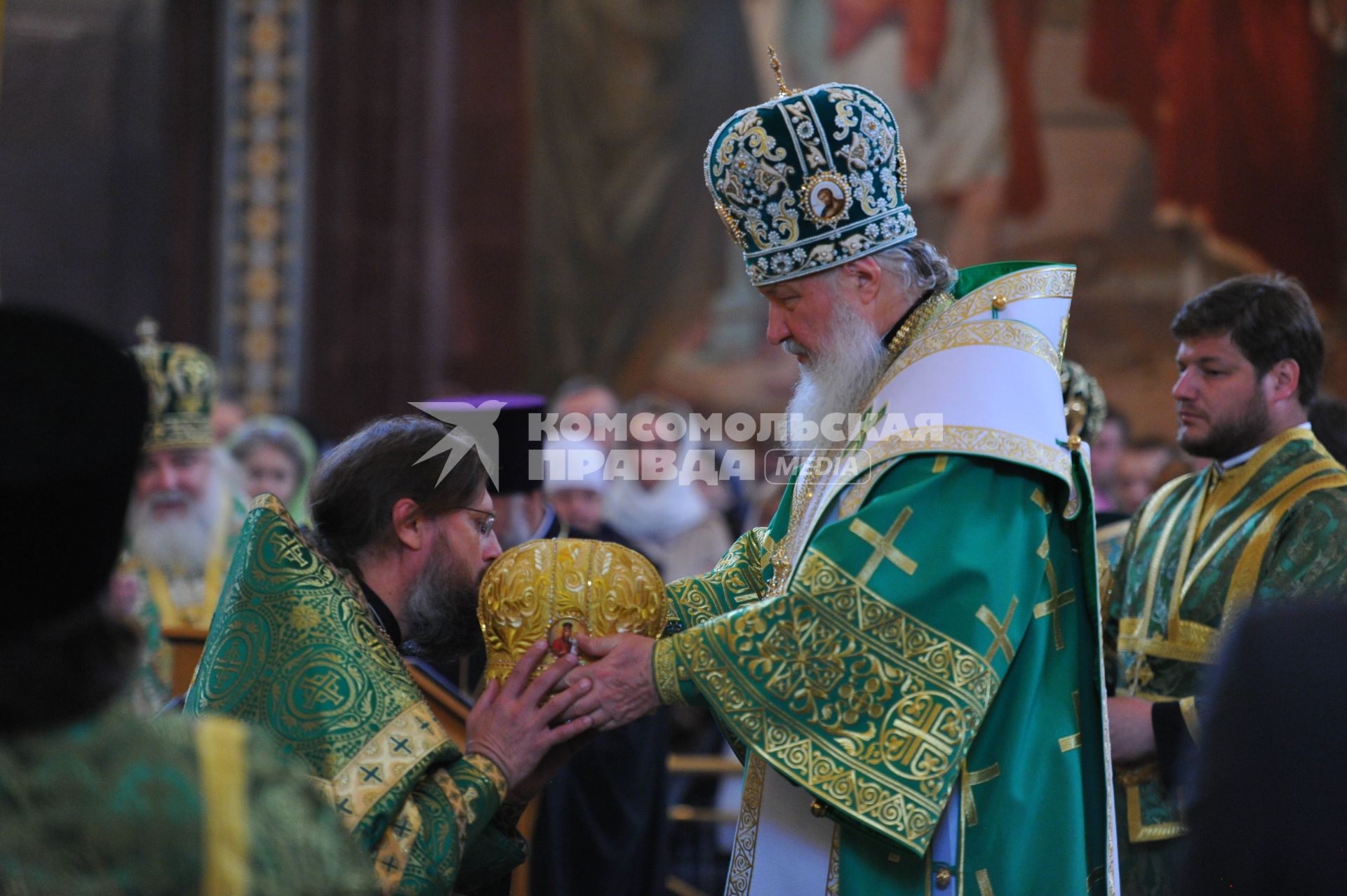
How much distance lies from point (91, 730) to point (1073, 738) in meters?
1.91

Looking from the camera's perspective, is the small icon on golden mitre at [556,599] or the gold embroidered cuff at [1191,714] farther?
the gold embroidered cuff at [1191,714]

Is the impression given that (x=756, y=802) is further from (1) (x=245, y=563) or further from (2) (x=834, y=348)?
(1) (x=245, y=563)

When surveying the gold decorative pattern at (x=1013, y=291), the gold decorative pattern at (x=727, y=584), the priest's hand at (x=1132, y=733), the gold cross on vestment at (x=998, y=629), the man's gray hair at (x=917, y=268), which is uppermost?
the man's gray hair at (x=917, y=268)

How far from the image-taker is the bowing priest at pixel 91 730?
54.0 inches

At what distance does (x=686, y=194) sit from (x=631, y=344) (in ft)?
4.02

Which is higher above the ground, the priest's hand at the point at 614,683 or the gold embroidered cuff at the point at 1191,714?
the priest's hand at the point at 614,683

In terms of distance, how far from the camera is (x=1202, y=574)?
378 centimetres

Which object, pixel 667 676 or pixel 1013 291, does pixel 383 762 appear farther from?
pixel 1013 291

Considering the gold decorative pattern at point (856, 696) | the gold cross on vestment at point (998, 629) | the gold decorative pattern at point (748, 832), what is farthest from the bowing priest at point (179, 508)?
the gold cross on vestment at point (998, 629)

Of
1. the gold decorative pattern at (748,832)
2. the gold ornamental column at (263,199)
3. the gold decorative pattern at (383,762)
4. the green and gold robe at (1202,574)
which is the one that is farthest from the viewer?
the gold ornamental column at (263,199)

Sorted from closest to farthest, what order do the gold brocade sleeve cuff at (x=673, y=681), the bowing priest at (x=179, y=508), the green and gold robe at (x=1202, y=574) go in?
the gold brocade sleeve cuff at (x=673, y=681), the green and gold robe at (x=1202, y=574), the bowing priest at (x=179, y=508)

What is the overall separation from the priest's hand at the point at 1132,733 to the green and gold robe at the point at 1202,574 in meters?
0.09

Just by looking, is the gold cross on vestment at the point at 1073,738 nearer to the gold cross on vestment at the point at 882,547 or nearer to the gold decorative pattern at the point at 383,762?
the gold cross on vestment at the point at 882,547

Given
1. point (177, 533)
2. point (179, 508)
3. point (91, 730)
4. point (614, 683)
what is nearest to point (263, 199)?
point (179, 508)
